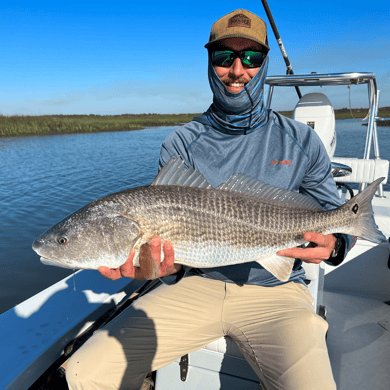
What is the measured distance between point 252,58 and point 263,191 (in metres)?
1.24

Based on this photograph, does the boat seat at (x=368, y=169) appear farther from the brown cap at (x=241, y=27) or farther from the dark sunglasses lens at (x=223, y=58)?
the dark sunglasses lens at (x=223, y=58)

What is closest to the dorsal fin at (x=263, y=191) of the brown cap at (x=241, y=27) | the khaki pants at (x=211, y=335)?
the khaki pants at (x=211, y=335)

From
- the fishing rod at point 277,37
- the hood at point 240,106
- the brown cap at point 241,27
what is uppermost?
the fishing rod at point 277,37

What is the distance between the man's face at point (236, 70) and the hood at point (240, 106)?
0.07 meters

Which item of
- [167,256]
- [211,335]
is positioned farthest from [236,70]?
[211,335]

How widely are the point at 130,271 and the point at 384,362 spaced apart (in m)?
2.94

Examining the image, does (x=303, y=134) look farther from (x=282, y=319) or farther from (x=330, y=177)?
(x=282, y=319)

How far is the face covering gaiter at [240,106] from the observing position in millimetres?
2598

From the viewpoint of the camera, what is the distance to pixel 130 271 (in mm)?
2064

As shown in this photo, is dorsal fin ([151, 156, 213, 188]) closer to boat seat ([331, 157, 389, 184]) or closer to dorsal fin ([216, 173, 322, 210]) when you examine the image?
dorsal fin ([216, 173, 322, 210])

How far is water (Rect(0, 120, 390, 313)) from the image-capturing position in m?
6.57

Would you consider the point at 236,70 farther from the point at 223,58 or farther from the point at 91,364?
the point at 91,364

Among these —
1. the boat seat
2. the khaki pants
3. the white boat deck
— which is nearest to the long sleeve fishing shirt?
the khaki pants

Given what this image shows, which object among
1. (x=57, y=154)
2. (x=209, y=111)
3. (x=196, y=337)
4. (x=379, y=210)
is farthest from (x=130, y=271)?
(x=57, y=154)
